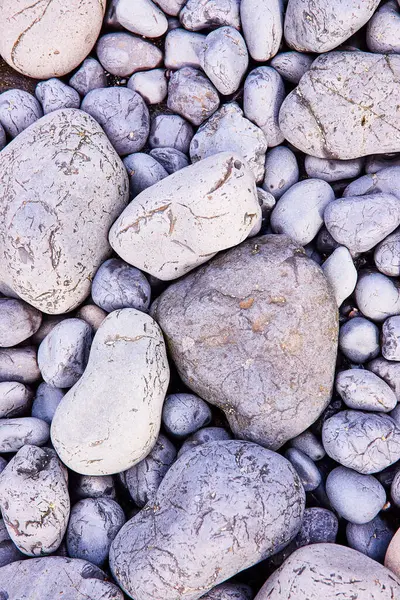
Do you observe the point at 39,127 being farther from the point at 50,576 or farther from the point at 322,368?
the point at 50,576

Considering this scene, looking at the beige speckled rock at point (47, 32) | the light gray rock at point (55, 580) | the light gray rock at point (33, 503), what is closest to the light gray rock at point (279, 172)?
the beige speckled rock at point (47, 32)

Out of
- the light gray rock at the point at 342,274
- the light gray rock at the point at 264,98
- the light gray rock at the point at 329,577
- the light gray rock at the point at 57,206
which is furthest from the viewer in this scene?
the light gray rock at the point at 264,98

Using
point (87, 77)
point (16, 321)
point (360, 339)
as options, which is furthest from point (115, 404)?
point (87, 77)

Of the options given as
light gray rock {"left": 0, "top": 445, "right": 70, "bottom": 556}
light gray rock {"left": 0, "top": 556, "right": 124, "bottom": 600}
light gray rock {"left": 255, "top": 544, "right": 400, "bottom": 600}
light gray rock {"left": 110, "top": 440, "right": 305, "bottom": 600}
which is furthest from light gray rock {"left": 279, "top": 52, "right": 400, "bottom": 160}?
light gray rock {"left": 0, "top": 556, "right": 124, "bottom": 600}

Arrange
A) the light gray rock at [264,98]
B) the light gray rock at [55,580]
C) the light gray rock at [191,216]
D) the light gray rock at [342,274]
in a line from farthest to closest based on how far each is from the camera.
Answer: the light gray rock at [264,98] → the light gray rock at [342,274] → the light gray rock at [191,216] → the light gray rock at [55,580]

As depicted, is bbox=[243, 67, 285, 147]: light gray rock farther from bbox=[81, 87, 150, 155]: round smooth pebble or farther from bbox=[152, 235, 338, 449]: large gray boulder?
bbox=[152, 235, 338, 449]: large gray boulder

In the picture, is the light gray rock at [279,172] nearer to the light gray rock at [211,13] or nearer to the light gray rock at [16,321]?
the light gray rock at [211,13]

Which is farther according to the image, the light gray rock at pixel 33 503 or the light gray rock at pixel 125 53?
the light gray rock at pixel 125 53
